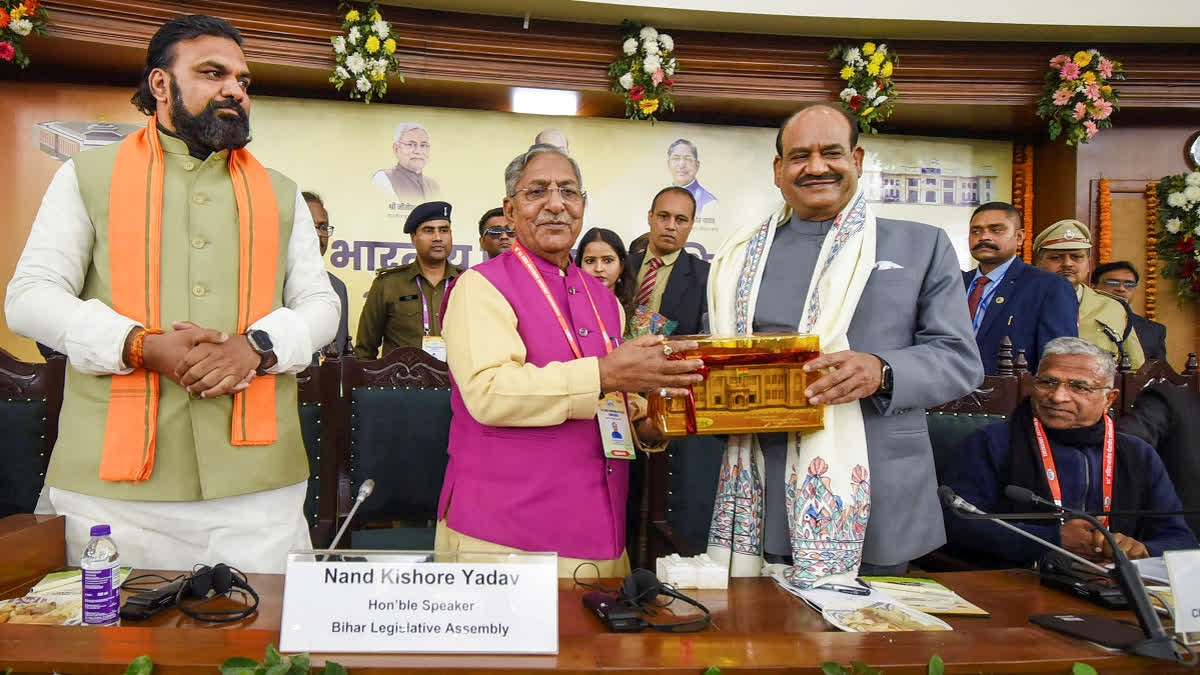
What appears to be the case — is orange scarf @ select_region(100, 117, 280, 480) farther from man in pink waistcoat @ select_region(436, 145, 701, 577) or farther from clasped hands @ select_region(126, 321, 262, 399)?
man in pink waistcoat @ select_region(436, 145, 701, 577)

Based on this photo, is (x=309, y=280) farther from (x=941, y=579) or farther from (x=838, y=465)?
(x=941, y=579)

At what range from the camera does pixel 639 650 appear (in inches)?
40.7

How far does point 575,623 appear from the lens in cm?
119

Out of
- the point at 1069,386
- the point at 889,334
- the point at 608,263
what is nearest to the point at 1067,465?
the point at 1069,386

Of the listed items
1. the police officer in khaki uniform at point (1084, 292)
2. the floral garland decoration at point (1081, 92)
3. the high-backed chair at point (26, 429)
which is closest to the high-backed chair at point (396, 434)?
the high-backed chair at point (26, 429)

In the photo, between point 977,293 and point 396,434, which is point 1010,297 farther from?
point 396,434

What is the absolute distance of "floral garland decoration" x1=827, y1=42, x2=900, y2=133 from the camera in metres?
5.17

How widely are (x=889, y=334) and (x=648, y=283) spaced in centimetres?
222

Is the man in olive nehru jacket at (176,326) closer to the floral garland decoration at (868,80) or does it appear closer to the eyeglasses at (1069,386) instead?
the eyeglasses at (1069,386)

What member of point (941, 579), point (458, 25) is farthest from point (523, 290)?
point (458, 25)

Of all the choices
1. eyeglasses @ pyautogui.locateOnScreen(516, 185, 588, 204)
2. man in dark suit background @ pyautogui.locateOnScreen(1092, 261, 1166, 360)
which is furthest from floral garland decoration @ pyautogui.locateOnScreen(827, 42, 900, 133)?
eyeglasses @ pyautogui.locateOnScreen(516, 185, 588, 204)

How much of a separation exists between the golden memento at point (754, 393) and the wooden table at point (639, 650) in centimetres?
37

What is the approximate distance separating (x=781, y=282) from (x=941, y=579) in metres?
0.68

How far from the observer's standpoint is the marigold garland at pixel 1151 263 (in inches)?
235
